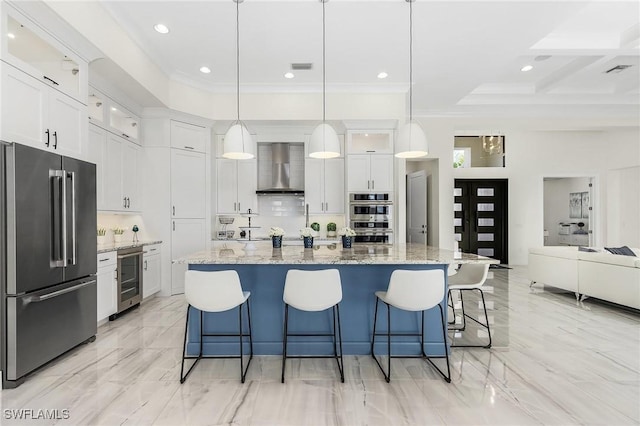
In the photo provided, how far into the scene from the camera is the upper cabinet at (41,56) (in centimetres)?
264

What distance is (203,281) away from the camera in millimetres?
2600

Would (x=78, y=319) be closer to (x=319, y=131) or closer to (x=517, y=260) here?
(x=319, y=131)

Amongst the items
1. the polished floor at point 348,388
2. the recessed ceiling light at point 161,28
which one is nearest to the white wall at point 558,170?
the polished floor at point 348,388

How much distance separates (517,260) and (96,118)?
9.34 metres

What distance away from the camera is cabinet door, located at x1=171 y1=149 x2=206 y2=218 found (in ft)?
17.7

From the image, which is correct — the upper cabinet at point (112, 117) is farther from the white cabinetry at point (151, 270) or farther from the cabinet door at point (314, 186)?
the cabinet door at point (314, 186)

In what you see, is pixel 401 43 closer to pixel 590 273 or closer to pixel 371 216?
pixel 371 216

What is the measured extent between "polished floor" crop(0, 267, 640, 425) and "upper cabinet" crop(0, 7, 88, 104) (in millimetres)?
2444

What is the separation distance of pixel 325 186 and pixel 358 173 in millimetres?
661

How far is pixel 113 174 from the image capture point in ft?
14.8

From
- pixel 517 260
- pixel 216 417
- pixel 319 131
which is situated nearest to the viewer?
pixel 216 417

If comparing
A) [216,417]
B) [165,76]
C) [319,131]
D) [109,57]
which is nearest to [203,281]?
[216,417]

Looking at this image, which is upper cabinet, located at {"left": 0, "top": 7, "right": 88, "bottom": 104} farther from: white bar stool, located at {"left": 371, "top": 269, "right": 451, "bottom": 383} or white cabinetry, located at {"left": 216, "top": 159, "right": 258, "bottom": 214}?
white bar stool, located at {"left": 371, "top": 269, "right": 451, "bottom": 383}

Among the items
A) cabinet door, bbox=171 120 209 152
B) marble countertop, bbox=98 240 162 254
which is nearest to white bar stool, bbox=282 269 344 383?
marble countertop, bbox=98 240 162 254
